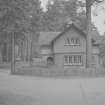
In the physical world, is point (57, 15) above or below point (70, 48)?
above

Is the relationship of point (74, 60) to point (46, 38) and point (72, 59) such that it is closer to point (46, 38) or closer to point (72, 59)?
point (72, 59)

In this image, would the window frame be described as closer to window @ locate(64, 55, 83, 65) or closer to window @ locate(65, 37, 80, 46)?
window @ locate(64, 55, 83, 65)

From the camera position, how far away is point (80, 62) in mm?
39438

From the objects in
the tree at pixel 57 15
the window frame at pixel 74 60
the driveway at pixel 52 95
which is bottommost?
the driveway at pixel 52 95

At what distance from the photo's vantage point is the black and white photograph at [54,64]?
11.1 metres

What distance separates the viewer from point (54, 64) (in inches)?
1596

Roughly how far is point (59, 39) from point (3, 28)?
97.9 ft

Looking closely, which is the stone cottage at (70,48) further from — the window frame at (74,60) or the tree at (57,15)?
the tree at (57,15)

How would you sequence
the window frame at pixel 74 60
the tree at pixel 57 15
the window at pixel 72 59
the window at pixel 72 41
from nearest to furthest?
the window frame at pixel 74 60, the window at pixel 72 59, the window at pixel 72 41, the tree at pixel 57 15

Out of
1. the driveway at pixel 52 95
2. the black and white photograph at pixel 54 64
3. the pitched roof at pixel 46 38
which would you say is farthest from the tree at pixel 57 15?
the driveway at pixel 52 95

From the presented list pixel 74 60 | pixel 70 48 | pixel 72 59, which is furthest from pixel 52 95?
pixel 70 48

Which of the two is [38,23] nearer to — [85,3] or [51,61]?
[51,61]

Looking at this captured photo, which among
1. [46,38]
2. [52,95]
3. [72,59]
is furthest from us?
[46,38]

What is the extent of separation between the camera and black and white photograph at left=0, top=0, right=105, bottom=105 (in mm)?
11133
